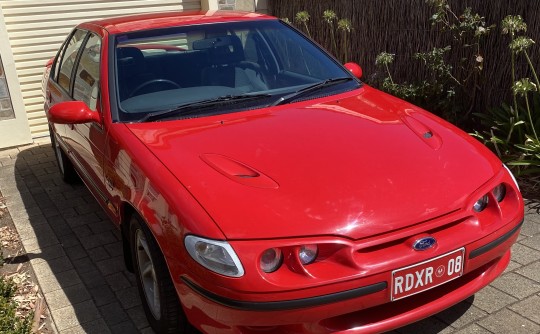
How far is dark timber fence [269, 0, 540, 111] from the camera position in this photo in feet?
16.6

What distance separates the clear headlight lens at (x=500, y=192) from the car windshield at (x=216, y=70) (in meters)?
1.26

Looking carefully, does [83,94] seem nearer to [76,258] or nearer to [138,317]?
[76,258]

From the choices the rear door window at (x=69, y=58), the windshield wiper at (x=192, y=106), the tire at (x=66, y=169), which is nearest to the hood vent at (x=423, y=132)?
the windshield wiper at (x=192, y=106)

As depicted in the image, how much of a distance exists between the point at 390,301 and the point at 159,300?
3.65 feet

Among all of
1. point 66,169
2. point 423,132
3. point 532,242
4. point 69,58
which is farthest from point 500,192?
point 66,169

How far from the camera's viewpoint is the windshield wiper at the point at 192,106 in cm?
316

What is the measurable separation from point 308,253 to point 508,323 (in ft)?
4.39

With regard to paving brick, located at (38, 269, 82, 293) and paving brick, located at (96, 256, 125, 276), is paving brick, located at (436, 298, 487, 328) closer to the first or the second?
paving brick, located at (96, 256, 125, 276)

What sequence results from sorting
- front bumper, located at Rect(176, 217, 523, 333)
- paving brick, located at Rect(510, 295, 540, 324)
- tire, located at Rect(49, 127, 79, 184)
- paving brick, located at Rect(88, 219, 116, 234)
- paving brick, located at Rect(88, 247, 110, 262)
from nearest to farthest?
front bumper, located at Rect(176, 217, 523, 333), paving brick, located at Rect(510, 295, 540, 324), paving brick, located at Rect(88, 247, 110, 262), paving brick, located at Rect(88, 219, 116, 234), tire, located at Rect(49, 127, 79, 184)

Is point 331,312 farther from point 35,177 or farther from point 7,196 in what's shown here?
point 35,177

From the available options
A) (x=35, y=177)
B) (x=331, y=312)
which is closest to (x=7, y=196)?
(x=35, y=177)

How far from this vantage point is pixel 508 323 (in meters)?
2.87

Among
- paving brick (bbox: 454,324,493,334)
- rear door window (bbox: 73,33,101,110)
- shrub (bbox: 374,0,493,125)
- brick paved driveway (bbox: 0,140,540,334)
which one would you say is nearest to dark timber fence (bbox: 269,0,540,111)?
shrub (bbox: 374,0,493,125)

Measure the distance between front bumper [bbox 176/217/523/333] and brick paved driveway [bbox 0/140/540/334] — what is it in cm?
48
